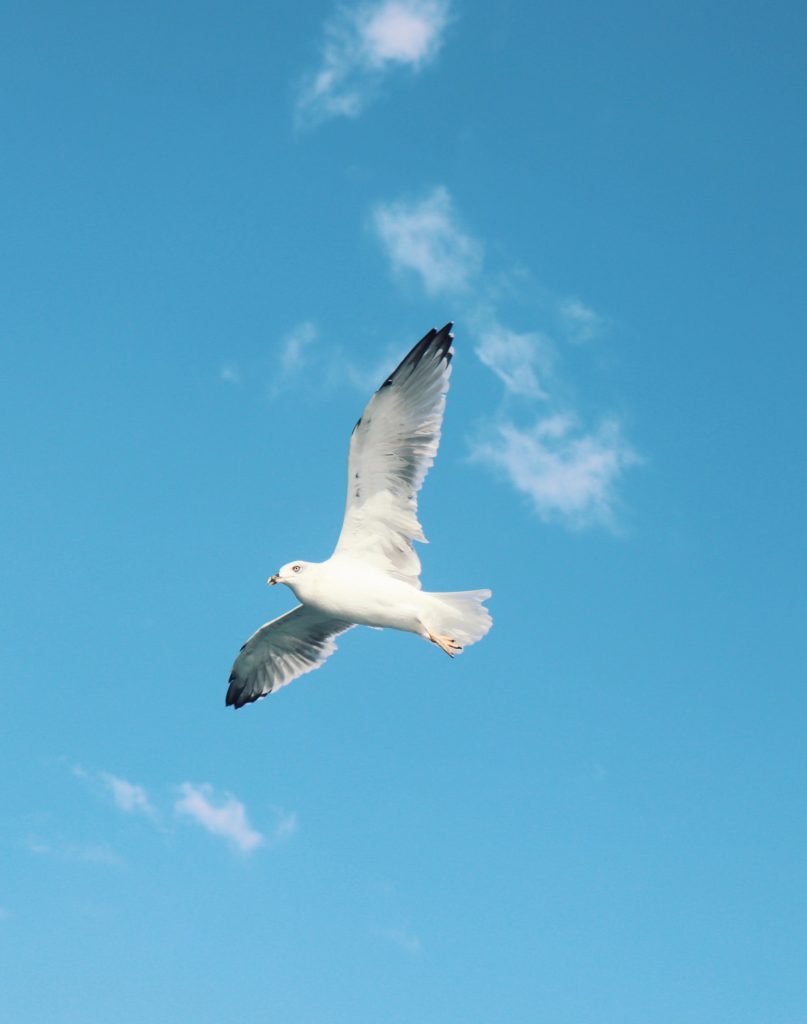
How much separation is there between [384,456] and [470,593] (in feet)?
6.91

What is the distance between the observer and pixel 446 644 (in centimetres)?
1573

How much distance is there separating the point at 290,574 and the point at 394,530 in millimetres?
1532

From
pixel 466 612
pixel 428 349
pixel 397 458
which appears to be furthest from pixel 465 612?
pixel 428 349

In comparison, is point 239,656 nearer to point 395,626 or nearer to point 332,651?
point 332,651

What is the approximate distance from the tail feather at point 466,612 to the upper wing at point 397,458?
50 cm

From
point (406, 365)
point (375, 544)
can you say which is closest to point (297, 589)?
point (375, 544)

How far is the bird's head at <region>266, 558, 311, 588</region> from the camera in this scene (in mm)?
16297

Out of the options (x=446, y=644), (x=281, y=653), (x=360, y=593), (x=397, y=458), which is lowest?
(x=446, y=644)

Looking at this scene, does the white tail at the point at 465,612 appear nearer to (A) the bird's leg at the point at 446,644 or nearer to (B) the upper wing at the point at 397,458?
(A) the bird's leg at the point at 446,644

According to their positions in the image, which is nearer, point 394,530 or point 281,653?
point 394,530

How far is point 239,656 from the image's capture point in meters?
18.7

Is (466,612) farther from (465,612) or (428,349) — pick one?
(428,349)

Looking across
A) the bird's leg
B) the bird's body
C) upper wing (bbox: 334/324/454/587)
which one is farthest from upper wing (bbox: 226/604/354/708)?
the bird's leg

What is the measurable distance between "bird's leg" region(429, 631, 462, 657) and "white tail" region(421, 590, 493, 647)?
0.15 meters
